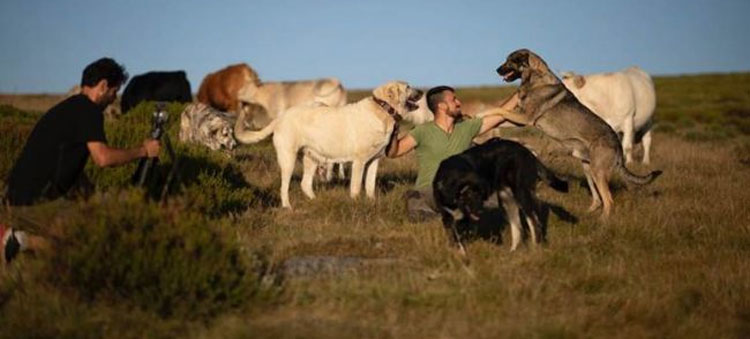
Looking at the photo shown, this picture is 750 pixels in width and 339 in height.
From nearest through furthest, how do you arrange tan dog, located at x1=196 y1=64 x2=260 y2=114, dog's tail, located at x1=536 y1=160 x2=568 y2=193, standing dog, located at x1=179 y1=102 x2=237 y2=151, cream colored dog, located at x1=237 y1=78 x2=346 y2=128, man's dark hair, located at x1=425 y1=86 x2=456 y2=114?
dog's tail, located at x1=536 y1=160 x2=568 y2=193
man's dark hair, located at x1=425 y1=86 x2=456 y2=114
standing dog, located at x1=179 y1=102 x2=237 y2=151
cream colored dog, located at x1=237 y1=78 x2=346 y2=128
tan dog, located at x1=196 y1=64 x2=260 y2=114

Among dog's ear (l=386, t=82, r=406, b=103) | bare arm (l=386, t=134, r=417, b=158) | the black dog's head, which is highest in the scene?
the black dog's head

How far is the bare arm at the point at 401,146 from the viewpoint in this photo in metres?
10.2

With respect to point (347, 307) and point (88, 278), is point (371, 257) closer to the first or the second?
point (347, 307)

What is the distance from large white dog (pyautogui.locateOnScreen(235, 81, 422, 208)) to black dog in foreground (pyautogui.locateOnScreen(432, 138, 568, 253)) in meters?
2.35

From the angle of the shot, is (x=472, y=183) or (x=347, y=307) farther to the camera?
(x=472, y=183)

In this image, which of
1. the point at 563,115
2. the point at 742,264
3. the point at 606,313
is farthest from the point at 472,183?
the point at 563,115

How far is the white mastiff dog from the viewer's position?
53.7 feet

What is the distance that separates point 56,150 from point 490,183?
3.99 metres

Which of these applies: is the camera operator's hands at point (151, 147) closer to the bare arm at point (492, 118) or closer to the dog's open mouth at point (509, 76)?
the bare arm at point (492, 118)

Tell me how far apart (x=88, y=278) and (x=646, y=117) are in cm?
1407

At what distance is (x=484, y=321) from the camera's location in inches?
239

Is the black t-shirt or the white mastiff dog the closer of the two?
the black t-shirt

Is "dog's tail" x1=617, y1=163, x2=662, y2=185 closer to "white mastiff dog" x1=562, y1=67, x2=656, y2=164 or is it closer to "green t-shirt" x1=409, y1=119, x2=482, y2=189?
"green t-shirt" x1=409, y1=119, x2=482, y2=189

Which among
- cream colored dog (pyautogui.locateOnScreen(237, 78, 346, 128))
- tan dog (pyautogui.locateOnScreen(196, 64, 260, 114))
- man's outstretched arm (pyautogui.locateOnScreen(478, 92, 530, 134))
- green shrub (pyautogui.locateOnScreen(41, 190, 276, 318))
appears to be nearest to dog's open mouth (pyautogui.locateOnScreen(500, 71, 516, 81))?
man's outstretched arm (pyautogui.locateOnScreen(478, 92, 530, 134))
